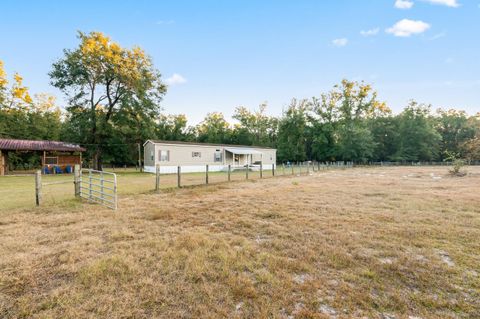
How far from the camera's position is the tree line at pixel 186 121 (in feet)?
67.1

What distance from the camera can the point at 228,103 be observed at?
42000 millimetres

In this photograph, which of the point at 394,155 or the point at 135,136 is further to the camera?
the point at 394,155

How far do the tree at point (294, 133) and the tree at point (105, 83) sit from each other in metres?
22.4

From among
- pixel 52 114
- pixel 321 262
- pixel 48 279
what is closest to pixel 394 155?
pixel 321 262

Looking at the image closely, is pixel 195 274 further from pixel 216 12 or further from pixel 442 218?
pixel 216 12

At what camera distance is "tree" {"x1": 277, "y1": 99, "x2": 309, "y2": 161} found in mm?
37344

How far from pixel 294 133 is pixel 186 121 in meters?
19.5

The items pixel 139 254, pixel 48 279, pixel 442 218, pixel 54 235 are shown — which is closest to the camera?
pixel 48 279

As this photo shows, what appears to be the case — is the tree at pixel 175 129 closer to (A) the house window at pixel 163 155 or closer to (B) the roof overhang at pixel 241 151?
(B) the roof overhang at pixel 241 151

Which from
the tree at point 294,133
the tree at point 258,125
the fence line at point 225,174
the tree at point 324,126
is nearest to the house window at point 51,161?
the fence line at point 225,174

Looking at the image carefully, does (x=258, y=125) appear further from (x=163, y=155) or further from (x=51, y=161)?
(x=51, y=161)

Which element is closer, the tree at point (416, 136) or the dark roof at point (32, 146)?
the dark roof at point (32, 146)

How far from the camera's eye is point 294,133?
38312mm

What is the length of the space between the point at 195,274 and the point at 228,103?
136 ft
